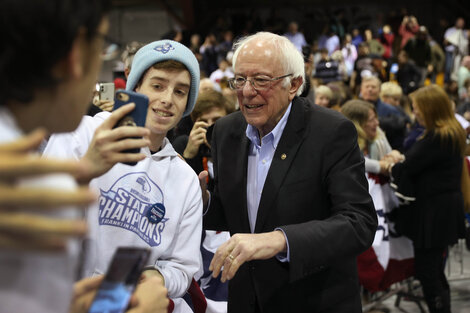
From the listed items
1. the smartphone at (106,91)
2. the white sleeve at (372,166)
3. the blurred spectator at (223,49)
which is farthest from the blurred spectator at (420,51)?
the smartphone at (106,91)

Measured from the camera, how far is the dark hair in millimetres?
954

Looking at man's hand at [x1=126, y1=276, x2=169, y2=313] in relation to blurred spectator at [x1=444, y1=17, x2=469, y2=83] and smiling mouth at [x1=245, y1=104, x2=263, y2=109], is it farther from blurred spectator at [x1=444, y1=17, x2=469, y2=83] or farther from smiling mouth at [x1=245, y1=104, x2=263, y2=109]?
blurred spectator at [x1=444, y1=17, x2=469, y2=83]

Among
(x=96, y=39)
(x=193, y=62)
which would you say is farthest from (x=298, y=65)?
(x=96, y=39)

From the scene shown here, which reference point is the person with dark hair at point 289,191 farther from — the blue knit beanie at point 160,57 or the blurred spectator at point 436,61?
the blurred spectator at point 436,61

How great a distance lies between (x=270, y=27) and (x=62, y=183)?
1888cm

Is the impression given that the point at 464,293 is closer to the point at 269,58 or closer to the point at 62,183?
the point at 269,58

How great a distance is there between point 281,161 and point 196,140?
1.54m

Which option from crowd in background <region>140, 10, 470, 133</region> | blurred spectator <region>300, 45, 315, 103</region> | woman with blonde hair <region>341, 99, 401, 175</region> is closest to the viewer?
blurred spectator <region>300, 45, 315, 103</region>

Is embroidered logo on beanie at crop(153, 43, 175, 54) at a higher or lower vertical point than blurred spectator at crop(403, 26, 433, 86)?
lower

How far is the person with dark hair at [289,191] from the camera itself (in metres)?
2.23

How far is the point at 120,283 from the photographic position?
116 cm

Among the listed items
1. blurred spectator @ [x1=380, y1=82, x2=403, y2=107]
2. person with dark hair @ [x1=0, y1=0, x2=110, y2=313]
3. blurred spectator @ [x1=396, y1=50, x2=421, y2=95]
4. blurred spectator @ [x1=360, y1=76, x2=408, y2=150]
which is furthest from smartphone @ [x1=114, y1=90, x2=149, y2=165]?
Result: blurred spectator @ [x1=396, y1=50, x2=421, y2=95]

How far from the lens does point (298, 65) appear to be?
8.52ft

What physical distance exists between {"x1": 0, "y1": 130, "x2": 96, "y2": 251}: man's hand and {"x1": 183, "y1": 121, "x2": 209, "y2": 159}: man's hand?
2972 mm
